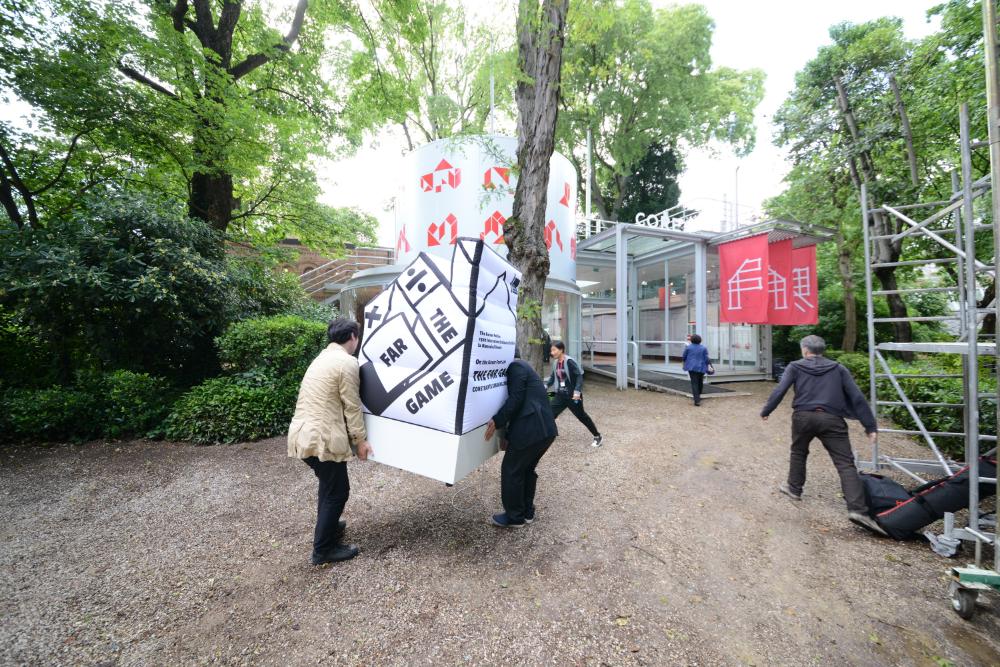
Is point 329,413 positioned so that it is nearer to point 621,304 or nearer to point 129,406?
point 129,406

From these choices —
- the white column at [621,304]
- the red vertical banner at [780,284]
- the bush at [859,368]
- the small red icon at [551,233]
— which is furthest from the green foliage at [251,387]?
the red vertical banner at [780,284]

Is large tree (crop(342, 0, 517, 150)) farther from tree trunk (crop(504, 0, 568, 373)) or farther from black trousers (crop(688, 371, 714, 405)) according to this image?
black trousers (crop(688, 371, 714, 405))

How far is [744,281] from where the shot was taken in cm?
968

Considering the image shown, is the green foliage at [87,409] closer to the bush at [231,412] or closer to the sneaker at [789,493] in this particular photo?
→ the bush at [231,412]

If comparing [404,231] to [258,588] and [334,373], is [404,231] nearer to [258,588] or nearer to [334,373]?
[334,373]

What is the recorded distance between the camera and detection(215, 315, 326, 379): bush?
20.5ft

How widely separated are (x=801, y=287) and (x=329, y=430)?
11664 mm

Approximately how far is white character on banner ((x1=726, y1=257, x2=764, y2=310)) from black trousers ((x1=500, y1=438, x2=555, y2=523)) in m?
8.55

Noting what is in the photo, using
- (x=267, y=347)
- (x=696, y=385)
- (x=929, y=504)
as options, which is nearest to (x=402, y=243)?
(x=267, y=347)

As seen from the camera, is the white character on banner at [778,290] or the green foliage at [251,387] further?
the white character on banner at [778,290]

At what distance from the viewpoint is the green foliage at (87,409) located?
536cm

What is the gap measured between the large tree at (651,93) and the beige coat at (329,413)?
54.4ft

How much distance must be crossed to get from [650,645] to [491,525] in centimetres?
161

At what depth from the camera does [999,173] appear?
2.39 meters
